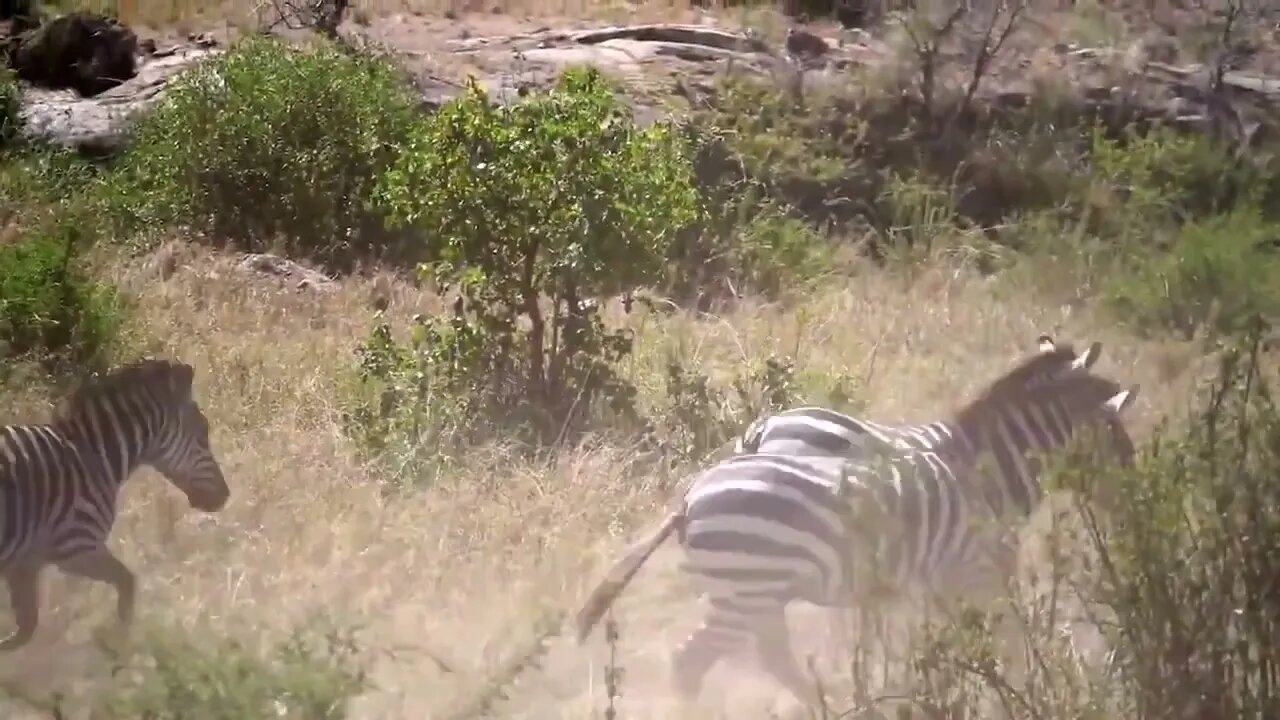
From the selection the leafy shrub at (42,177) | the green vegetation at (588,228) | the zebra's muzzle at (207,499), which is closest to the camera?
the zebra's muzzle at (207,499)

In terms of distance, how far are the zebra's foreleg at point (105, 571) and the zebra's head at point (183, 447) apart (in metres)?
0.20

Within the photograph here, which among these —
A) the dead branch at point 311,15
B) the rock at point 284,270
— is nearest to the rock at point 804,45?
the dead branch at point 311,15

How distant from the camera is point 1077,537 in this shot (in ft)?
6.11

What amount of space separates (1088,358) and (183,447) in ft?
5.55

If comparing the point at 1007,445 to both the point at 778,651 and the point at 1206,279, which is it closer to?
the point at 778,651

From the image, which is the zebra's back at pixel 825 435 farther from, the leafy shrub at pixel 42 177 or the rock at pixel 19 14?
the rock at pixel 19 14

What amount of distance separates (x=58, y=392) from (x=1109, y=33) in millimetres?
3388

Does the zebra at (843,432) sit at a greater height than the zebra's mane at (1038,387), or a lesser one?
lesser

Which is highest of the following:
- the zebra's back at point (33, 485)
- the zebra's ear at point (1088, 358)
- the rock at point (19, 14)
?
the rock at point (19, 14)

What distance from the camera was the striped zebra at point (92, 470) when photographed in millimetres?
2117

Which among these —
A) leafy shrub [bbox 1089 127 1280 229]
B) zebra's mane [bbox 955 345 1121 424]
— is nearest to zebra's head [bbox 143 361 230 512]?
zebra's mane [bbox 955 345 1121 424]

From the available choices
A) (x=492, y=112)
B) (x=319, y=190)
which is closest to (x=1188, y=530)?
(x=492, y=112)

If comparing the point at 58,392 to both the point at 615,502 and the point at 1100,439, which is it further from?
the point at 1100,439

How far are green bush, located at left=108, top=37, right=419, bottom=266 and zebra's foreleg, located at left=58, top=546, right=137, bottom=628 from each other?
3.94 ft
